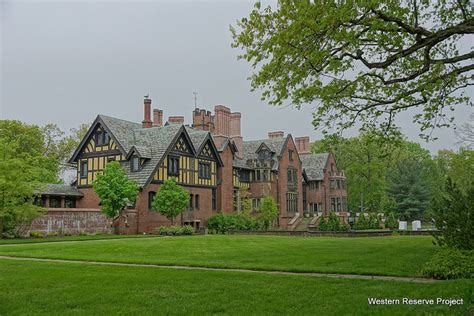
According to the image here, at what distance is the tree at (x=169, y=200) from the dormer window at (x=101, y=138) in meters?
7.17

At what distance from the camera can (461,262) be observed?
1173 cm

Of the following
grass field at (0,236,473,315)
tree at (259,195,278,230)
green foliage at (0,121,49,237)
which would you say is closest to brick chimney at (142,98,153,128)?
tree at (259,195,278,230)

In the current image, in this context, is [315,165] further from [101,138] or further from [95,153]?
[95,153]

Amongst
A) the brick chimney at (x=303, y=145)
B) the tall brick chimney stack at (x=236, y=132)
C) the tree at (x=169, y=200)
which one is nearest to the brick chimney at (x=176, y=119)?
the tall brick chimney stack at (x=236, y=132)

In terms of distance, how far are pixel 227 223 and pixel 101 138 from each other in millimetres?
13581

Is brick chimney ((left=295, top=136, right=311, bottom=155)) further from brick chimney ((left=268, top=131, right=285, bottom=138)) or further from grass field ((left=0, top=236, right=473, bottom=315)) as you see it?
grass field ((left=0, top=236, right=473, bottom=315))

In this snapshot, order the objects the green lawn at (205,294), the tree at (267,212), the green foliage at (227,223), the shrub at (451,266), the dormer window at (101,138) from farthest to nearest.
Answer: the tree at (267,212) → the green foliage at (227,223) → the dormer window at (101,138) → the shrub at (451,266) → the green lawn at (205,294)

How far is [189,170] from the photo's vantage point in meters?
43.1

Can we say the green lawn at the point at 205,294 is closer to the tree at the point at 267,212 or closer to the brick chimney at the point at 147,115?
the brick chimney at the point at 147,115

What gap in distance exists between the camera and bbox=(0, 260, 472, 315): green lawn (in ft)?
26.1

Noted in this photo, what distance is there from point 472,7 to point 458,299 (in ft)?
34.4

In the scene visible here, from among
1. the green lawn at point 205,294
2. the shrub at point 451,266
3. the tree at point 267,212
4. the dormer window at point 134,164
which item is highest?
the dormer window at point 134,164

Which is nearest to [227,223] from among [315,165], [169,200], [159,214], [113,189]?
[159,214]

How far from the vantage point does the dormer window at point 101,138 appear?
134 ft
